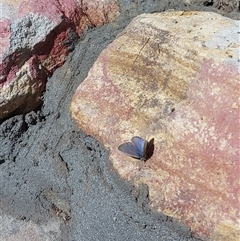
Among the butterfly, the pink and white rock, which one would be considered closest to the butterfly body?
the butterfly

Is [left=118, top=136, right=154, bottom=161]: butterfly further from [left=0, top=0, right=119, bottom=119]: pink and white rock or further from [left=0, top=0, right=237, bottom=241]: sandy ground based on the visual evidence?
[left=0, top=0, right=119, bottom=119]: pink and white rock

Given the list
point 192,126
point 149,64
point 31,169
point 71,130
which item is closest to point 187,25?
point 149,64

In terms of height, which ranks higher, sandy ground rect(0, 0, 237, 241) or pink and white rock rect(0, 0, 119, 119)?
pink and white rock rect(0, 0, 119, 119)

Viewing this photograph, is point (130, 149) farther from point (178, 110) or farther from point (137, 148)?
point (178, 110)

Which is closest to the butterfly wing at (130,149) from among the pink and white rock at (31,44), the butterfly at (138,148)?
the butterfly at (138,148)

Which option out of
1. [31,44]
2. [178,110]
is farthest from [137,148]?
[31,44]

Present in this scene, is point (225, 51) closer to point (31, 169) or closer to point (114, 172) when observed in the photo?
point (114, 172)

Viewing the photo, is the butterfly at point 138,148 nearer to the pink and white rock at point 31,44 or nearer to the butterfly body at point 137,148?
the butterfly body at point 137,148
